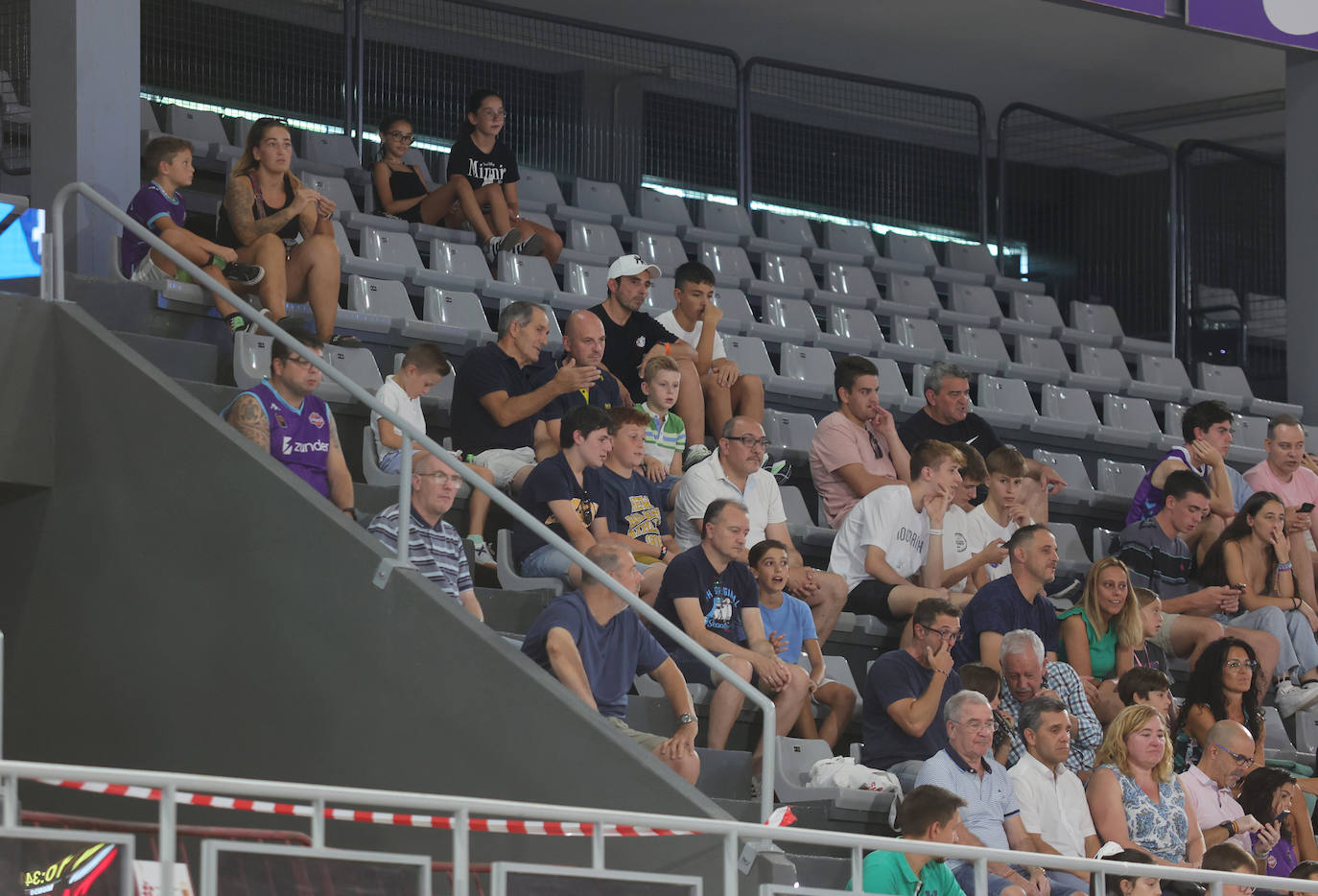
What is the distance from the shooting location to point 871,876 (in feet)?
19.7

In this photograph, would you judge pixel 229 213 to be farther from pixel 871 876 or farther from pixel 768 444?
pixel 871 876

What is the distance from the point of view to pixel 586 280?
35.6 ft

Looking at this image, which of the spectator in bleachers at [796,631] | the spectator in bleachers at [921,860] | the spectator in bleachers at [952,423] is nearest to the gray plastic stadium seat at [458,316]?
the spectator in bleachers at [952,423]

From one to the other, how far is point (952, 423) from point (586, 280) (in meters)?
2.26

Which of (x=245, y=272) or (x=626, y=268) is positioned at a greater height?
(x=626, y=268)

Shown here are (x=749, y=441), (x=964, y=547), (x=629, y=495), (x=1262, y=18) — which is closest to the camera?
(x=629, y=495)

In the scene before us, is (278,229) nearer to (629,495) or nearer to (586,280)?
(629,495)

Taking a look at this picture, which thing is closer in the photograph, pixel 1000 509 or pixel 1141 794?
pixel 1141 794

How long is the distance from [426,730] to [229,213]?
9.63 feet

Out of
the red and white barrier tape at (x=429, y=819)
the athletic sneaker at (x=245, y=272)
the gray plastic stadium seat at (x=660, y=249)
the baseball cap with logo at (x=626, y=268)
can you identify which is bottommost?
the red and white barrier tape at (x=429, y=819)

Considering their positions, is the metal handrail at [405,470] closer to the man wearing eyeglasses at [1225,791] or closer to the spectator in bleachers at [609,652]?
the spectator in bleachers at [609,652]

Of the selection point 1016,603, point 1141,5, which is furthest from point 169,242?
point 1141,5

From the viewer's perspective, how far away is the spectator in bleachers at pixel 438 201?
35.2ft

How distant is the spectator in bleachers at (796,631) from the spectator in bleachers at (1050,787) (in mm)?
652
